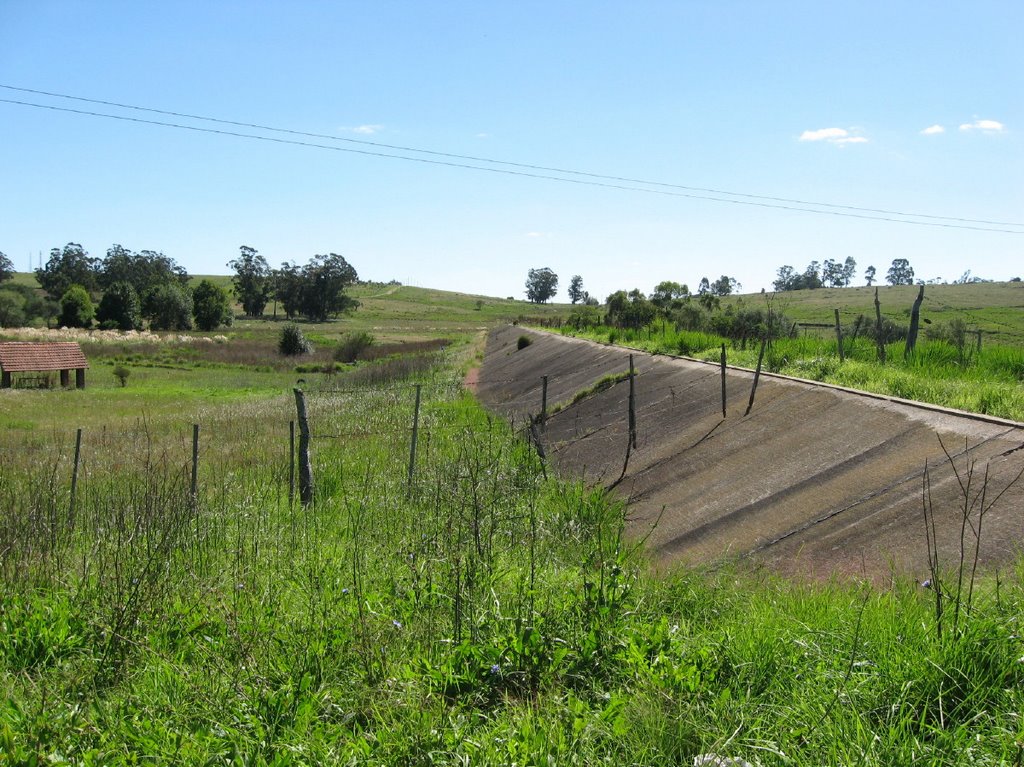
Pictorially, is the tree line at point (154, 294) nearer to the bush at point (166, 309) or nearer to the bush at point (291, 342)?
the bush at point (166, 309)

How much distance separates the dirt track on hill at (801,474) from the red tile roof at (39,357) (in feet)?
109

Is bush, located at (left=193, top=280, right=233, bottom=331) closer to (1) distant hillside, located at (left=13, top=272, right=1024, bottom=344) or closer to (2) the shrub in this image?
(1) distant hillside, located at (left=13, top=272, right=1024, bottom=344)

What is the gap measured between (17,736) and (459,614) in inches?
87.9

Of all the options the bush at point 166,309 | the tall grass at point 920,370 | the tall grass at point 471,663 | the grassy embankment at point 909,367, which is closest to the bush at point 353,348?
the bush at point 166,309

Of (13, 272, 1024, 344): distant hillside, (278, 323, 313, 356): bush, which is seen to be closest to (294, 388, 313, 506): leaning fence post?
(13, 272, 1024, 344): distant hillside

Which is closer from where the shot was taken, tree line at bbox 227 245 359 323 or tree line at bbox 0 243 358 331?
tree line at bbox 0 243 358 331

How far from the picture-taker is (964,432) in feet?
23.3

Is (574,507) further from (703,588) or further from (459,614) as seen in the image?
(459,614)

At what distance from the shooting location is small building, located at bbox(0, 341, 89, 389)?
37.0 m

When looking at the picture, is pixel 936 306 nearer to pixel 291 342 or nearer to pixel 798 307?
pixel 798 307

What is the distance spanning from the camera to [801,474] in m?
7.91

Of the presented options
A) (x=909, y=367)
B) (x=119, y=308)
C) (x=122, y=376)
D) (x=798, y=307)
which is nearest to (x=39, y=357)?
(x=122, y=376)

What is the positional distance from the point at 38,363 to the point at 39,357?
1.77 feet

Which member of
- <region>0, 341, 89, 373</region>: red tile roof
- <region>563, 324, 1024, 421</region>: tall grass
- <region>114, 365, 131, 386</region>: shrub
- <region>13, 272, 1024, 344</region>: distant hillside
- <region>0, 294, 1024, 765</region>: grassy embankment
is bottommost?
<region>114, 365, 131, 386</region>: shrub
